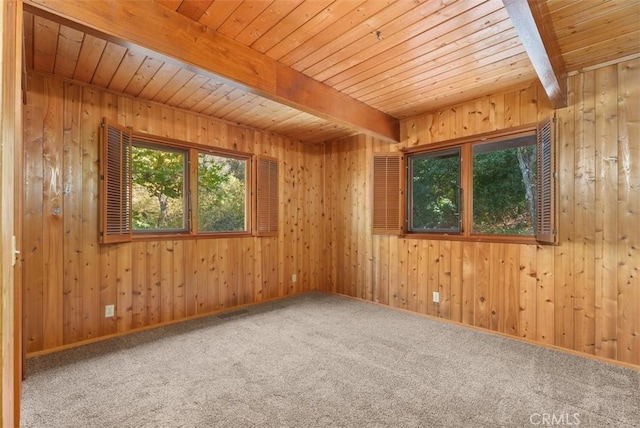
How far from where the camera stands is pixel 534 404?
1907mm

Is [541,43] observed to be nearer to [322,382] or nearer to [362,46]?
[362,46]

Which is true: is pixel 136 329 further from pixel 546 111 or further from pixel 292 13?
pixel 546 111

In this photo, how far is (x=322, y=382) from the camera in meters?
2.16

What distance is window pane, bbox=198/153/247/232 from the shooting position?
382 centimetres

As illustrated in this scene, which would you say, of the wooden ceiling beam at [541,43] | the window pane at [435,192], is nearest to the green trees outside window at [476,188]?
the window pane at [435,192]

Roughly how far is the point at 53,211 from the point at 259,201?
216 cm

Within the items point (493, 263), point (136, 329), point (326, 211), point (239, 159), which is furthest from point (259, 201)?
point (493, 263)

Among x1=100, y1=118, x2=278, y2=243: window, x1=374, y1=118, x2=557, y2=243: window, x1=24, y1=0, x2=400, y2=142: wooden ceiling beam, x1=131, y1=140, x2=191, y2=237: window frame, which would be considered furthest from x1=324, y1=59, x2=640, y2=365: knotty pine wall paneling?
x1=131, y1=140, x2=191, y2=237: window frame

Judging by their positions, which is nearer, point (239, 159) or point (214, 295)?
point (214, 295)

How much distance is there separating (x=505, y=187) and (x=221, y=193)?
3.34m

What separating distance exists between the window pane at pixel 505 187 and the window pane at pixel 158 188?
339cm

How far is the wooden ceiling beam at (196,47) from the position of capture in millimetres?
1636

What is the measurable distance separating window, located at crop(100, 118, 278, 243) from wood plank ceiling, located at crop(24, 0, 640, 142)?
1.83ft

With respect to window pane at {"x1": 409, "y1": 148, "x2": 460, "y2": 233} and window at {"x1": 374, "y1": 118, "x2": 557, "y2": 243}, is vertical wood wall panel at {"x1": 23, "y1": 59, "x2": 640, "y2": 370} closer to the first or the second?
window at {"x1": 374, "y1": 118, "x2": 557, "y2": 243}
